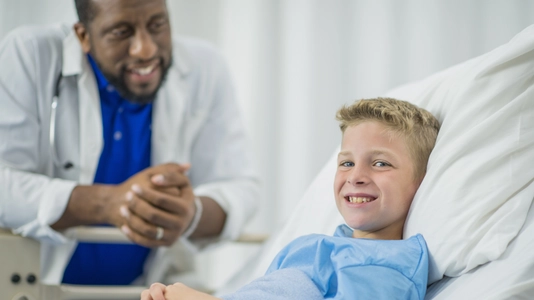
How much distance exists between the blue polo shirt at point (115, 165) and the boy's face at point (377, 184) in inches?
38.5

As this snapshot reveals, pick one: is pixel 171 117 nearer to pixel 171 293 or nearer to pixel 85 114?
pixel 85 114

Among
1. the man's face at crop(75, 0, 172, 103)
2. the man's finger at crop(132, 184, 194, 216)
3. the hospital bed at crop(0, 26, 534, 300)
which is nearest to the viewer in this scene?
the hospital bed at crop(0, 26, 534, 300)

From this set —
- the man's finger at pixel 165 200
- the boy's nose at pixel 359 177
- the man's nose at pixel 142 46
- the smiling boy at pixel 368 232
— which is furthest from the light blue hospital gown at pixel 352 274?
the man's nose at pixel 142 46

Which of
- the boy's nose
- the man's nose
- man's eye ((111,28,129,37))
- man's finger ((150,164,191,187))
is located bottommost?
man's finger ((150,164,191,187))

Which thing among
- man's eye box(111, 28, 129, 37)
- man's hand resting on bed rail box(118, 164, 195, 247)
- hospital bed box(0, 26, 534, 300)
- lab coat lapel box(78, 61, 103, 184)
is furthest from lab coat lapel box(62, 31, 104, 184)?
hospital bed box(0, 26, 534, 300)

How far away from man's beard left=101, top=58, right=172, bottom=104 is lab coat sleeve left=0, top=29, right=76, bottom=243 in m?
0.17

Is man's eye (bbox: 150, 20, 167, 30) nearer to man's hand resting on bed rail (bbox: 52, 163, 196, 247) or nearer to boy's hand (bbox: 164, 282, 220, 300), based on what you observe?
man's hand resting on bed rail (bbox: 52, 163, 196, 247)

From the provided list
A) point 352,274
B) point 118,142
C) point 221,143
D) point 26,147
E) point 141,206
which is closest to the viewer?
point 352,274

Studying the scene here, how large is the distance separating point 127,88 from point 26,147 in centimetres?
30

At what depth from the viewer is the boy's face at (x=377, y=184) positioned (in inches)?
39.6

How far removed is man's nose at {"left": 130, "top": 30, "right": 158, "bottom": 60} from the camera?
5.72ft

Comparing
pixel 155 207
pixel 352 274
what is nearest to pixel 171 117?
pixel 155 207

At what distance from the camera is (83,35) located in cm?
182

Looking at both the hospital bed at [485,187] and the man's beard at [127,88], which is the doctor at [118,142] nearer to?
the man's beard at [127,88]
